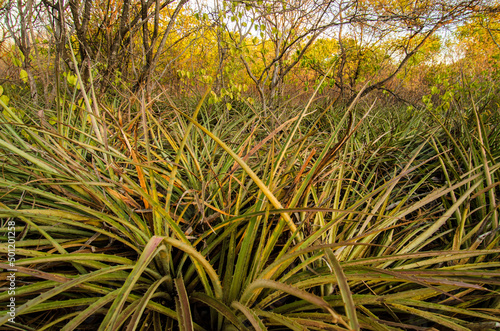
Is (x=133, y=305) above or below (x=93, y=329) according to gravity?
above

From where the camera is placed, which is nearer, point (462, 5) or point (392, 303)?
point (392, 303)

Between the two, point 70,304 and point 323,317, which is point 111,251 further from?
point 323,317

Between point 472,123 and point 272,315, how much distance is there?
91.6 inches

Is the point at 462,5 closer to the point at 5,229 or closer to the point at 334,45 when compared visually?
the point at 334,45

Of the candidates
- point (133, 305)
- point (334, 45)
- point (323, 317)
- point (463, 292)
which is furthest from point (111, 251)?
point (334, 45)

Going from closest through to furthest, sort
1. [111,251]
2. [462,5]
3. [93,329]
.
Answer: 1. [93,329]
2. [111,251]
3. [462,5]

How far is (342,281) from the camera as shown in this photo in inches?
15.5

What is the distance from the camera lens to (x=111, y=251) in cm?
95

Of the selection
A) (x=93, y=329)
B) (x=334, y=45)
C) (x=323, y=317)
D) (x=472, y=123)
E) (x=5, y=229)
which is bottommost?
(x=93, y=329)

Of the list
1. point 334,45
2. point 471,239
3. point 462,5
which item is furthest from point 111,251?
point 334,45

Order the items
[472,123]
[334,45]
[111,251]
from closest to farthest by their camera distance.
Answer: [111,251] < [472,123] < [334,45]

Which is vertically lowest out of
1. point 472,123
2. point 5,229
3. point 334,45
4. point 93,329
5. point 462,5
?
point 93,329

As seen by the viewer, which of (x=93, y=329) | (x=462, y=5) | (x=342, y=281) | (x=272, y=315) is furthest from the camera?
(x=462, y=5)

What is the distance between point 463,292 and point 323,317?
0.46m
